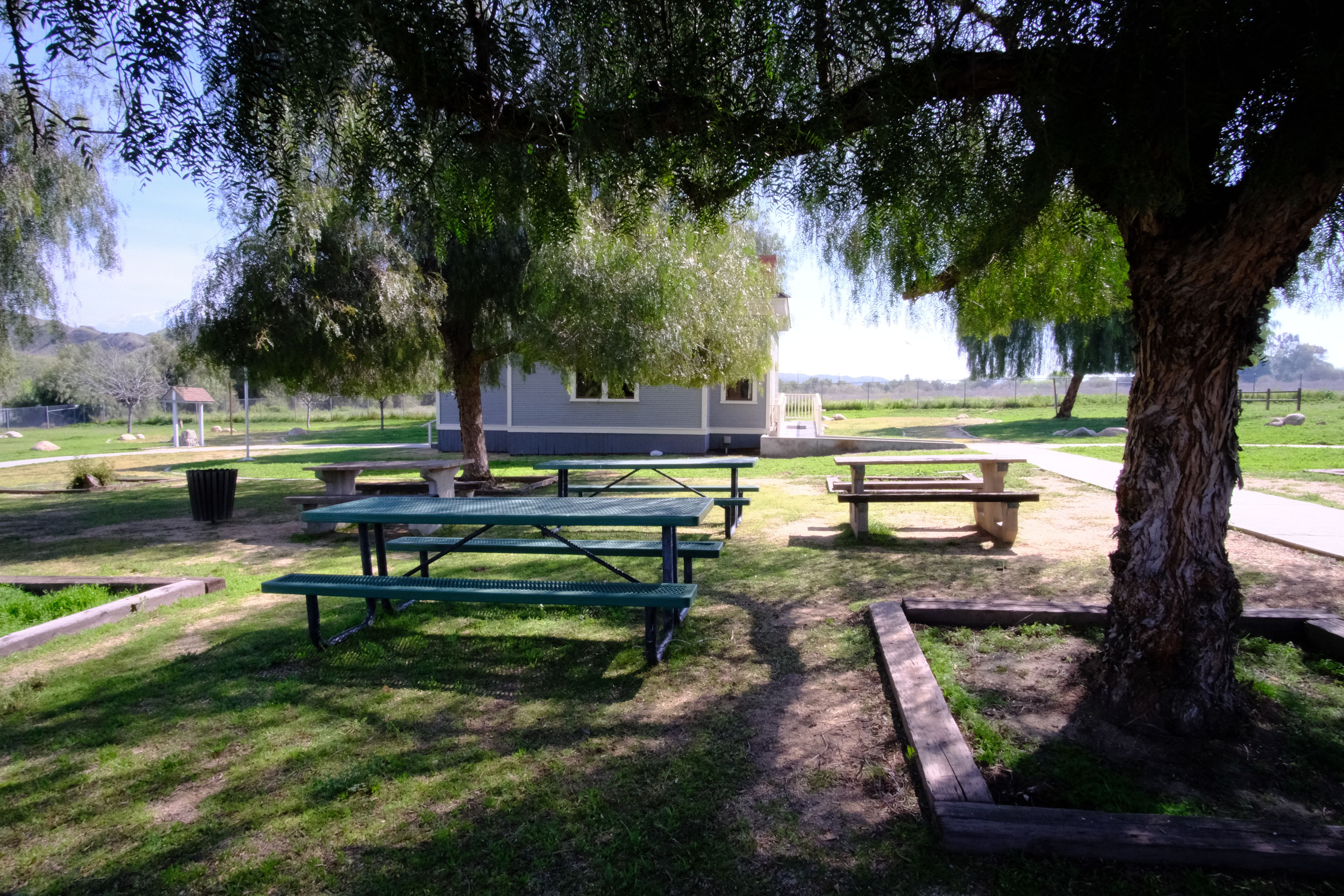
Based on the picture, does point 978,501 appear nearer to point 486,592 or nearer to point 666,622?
point 666,622

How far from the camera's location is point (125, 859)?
2.51m

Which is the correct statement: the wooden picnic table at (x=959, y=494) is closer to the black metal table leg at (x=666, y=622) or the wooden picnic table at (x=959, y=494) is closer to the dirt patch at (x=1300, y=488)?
the black metal table leg at (x=666, y=622)

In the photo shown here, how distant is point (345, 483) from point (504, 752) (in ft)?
23.4

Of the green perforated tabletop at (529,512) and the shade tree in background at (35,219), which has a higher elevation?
the shade tree in background at (35,219)

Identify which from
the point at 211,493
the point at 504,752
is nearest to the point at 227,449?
the point at 211,493

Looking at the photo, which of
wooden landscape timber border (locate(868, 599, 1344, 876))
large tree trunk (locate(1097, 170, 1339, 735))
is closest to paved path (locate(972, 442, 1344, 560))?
large tree trunk (locate(1097, 170, 1339, 735))

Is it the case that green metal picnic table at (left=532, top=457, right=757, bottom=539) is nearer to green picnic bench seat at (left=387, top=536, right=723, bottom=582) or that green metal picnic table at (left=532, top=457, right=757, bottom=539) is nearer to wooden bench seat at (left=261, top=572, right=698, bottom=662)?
green picnic bench seat at (left=387, top=536, right=723, bottom=582)

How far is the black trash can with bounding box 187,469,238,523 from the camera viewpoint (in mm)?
9742

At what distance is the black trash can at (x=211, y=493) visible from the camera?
32.0 feet

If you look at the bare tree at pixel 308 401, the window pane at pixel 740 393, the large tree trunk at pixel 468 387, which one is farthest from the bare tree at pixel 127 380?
the large tree trunk at pixel 468 387

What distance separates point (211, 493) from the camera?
9773 mm

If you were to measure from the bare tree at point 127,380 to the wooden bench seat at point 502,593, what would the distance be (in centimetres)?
4444

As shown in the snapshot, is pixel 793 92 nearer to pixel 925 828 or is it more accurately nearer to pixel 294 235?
pixel 294 235

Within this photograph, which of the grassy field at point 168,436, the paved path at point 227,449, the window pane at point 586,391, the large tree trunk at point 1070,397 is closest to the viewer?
the window pane at point 586,391
